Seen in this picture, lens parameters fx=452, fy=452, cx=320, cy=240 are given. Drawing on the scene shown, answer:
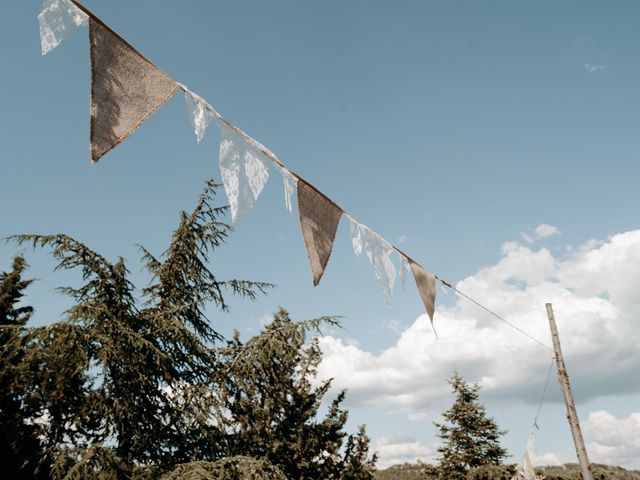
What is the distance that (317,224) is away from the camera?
3.50 m

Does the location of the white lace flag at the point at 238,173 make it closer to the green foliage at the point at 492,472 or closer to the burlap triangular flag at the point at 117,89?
the burlap triangular flag at the point at 117,89

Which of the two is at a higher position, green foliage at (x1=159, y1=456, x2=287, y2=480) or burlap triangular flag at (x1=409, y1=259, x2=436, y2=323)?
burlap triangular flag at (x1=409, y1=259, x2=436, y2=323)

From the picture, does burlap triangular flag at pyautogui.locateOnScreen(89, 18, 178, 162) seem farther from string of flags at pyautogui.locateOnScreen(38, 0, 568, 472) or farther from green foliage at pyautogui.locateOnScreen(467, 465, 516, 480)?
green foliage at pyautogui.locateOnScreen(467, 465, 516, 480)

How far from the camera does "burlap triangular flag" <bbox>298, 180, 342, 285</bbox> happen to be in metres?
3.39

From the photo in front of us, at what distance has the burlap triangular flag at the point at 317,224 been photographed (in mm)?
3393

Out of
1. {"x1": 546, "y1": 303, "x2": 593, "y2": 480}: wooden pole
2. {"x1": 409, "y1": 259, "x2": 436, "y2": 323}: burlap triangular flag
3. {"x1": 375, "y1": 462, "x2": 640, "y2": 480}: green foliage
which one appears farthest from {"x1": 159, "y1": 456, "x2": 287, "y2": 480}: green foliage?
{"x1": 375, "y1": 462, "x2": 640, "y2": 480}: green foliage

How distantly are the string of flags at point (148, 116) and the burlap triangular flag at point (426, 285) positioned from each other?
1.29 metres

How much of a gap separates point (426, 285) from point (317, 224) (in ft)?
5.64

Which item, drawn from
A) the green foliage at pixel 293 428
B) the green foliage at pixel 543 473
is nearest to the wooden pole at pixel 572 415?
the green foliage at pixel 293 428

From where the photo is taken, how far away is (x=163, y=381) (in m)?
6.84

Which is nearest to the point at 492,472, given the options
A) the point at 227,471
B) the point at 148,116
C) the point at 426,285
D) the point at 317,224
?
the point at 227,471

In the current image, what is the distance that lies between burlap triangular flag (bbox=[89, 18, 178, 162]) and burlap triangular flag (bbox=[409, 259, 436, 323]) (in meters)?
2.85

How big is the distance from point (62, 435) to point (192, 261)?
3.22 meters

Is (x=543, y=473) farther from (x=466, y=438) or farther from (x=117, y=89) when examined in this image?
(x=117, y=89)
